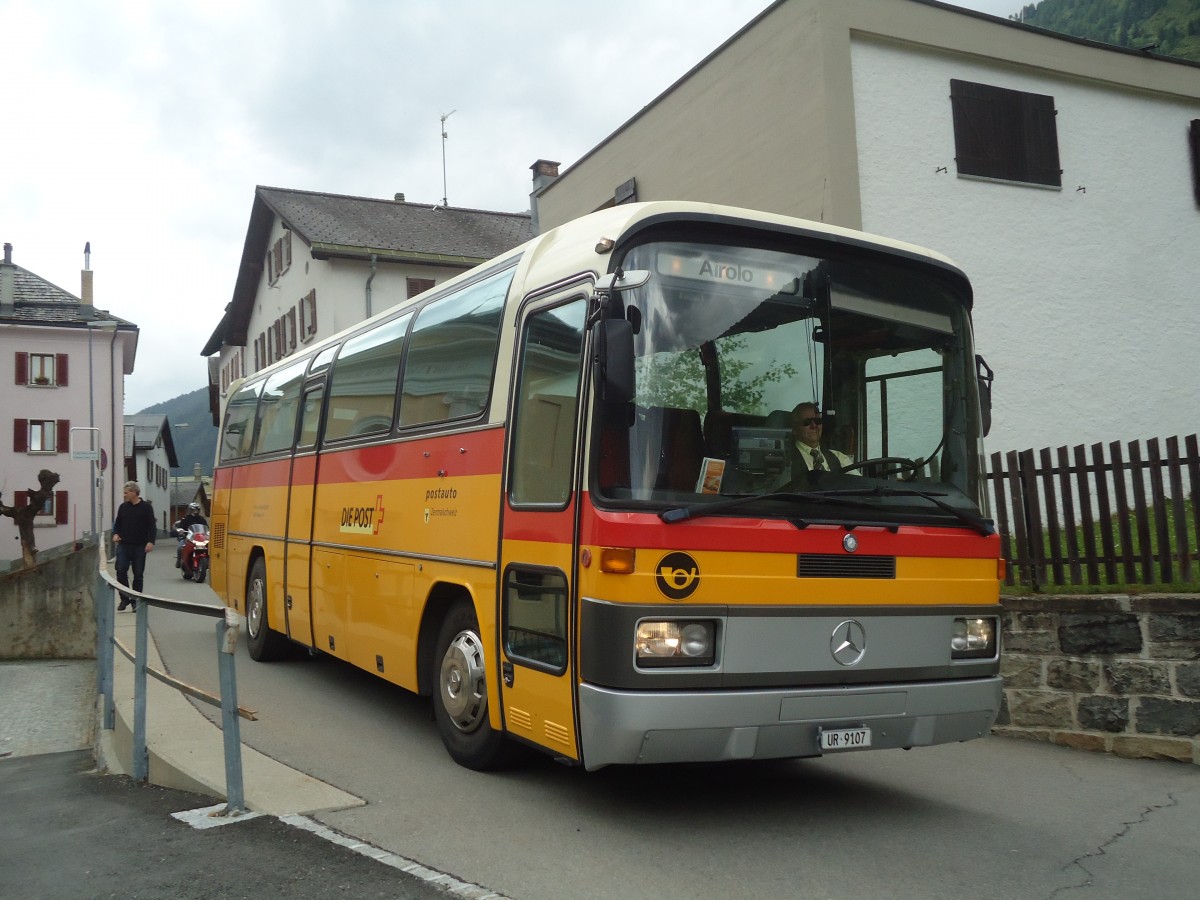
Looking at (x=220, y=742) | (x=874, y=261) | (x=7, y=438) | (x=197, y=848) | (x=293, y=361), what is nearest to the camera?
(x=197, y=848)

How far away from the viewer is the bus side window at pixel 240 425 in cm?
1305

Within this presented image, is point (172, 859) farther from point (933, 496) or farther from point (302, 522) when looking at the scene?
point (302, 522)

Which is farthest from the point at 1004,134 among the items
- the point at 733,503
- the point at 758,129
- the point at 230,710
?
the point at 230,710

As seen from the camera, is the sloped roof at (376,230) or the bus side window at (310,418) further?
the sloped roof at (376,230)

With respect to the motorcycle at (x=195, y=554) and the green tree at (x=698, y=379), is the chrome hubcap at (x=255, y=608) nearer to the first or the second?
the green tree at (x=698, y=379)

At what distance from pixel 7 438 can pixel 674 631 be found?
178ft

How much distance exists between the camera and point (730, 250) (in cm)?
567

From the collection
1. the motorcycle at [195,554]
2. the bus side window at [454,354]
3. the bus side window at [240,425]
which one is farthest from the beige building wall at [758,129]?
the motorcycle at [195,554]

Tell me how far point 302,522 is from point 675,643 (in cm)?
579

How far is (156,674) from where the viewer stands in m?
7.02

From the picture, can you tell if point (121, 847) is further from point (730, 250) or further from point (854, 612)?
point (730, 250)

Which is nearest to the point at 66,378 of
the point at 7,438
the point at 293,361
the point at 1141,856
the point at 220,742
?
the point at 7,438

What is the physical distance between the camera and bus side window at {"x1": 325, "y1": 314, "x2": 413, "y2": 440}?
8508 mm

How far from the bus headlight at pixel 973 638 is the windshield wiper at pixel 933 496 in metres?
0.46
